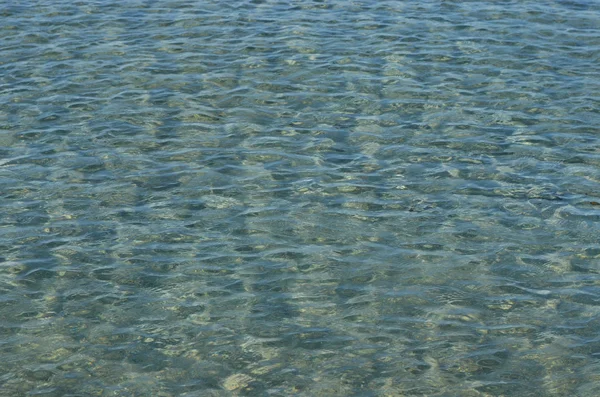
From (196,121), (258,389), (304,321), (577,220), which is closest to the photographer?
(258,389)

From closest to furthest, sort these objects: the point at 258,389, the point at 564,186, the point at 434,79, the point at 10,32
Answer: the point at 258,389 → the point at 564,186 → the point at 434,79 → the point at 10,32

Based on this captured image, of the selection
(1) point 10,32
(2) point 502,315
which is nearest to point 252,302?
(2) point 502,315

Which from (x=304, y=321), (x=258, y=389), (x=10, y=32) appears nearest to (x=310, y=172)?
(x=304, y=321)

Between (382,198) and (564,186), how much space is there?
343 centimetres

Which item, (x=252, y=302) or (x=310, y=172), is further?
(x=310, y=172)

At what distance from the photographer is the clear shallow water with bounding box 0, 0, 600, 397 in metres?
12.1

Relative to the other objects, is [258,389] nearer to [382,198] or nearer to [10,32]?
[382,198]

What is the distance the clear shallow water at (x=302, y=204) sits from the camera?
39.8ft

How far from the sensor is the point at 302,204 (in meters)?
15.9

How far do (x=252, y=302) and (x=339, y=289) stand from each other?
1379mm

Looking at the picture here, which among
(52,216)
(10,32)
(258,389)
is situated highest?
(10,32)

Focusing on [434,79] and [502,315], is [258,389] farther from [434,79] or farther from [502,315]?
[434,79]

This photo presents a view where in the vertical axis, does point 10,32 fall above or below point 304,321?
above

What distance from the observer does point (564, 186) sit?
643 inches
